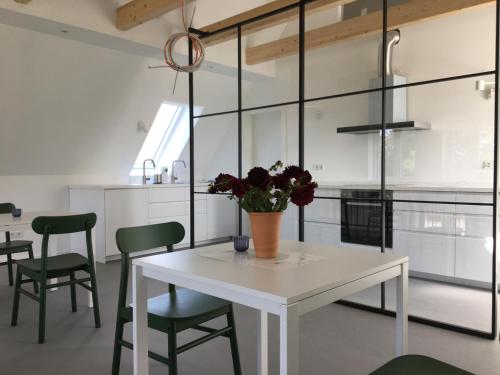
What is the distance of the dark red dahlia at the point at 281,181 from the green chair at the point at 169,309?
0.69m

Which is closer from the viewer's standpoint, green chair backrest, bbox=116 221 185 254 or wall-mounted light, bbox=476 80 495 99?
green chair backrest, bbox=116 221 185 254

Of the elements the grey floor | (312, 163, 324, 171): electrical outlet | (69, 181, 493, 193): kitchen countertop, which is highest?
(312, 163, 324, 171): electrical outlet

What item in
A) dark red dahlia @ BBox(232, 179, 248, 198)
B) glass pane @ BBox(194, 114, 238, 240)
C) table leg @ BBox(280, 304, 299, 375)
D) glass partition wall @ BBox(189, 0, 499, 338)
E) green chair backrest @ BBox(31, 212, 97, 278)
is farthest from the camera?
glass pane @ BBox(194, 114, 238, 240)

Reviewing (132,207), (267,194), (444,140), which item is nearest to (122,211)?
(132,207)

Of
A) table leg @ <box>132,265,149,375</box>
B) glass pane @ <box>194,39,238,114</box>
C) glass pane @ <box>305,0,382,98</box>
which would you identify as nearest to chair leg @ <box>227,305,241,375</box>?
table leg @ <box>132,265,149,375</box>

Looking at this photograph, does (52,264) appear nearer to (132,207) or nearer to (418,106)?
(132,207)

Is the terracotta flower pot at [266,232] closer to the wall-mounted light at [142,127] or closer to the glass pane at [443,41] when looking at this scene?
the glass pane at [443,41]

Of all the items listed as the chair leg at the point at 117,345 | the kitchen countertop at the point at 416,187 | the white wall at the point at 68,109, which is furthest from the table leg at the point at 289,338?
the white wall at the point at 68,109

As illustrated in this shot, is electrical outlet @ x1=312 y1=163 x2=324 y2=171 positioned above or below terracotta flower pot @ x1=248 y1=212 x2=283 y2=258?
above

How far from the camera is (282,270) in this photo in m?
1.52

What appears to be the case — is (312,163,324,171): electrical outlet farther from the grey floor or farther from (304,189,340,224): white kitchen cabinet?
the grey floor

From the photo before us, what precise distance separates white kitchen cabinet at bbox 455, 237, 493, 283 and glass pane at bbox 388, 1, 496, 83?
61.1 inches

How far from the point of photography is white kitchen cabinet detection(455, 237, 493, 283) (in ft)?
11.8

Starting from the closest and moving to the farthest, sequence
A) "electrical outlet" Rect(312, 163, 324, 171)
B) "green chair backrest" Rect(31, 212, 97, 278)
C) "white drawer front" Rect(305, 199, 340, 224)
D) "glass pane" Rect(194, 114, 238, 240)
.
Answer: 1. "green chair backrest" Rect(31, 212, 97, 278)
2. "white drawer front" Rect(305, 199, 340, 224)
3. "electrical outlet" Rect(312, 163, 324, 171)
4. "glass pane" Rect(194, 114, 238, 240)
